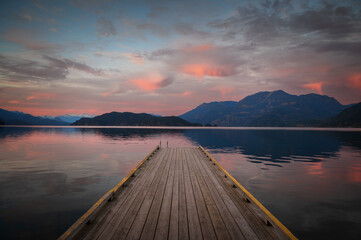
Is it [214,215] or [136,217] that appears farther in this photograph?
[214,215]

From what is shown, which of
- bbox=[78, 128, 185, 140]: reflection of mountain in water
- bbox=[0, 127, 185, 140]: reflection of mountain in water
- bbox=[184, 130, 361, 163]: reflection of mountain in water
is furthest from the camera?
bbox=[78, 128, 185, 140]: reflection of mountain in water

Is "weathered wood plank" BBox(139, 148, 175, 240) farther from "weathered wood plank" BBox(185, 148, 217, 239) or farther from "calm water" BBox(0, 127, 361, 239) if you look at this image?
"calm water" BBox(0, 127, 361, 239)

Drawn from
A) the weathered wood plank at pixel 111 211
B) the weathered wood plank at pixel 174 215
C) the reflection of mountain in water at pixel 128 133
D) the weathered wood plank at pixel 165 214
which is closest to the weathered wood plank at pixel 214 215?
the weathered wood plank at pixel 174 215

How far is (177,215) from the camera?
5.89 metres

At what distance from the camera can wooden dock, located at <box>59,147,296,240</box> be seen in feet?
16.0

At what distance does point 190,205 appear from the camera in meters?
6.64

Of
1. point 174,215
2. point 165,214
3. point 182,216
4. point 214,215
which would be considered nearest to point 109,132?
point 165,214

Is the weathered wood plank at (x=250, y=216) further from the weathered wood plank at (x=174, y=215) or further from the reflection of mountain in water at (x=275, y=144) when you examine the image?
the reflection of mountain in water at (x=275, y=144)

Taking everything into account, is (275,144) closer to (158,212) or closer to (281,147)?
(281,147)

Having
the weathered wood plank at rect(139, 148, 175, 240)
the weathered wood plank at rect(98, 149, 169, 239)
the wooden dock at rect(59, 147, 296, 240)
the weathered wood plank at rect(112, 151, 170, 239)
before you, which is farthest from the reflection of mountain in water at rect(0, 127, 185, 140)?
the weathered wood plank at rect(112, 151, 170, 239)

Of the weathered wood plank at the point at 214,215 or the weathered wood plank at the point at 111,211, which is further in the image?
the weathered wood plank at the point at 214,215

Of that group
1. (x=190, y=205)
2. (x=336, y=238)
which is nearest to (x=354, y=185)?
(x=336, y=238)

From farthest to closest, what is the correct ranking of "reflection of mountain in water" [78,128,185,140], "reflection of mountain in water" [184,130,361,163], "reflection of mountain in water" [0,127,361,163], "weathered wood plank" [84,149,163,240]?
"reflection of mountain in water" [78,128,185,140] < "reflection of mountain in water" [0,127,361,163] < "reflection of mountain in water" [184,130,361,163] < "weathered wood plank" [84,149,163,240]

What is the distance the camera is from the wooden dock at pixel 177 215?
4879 mm
